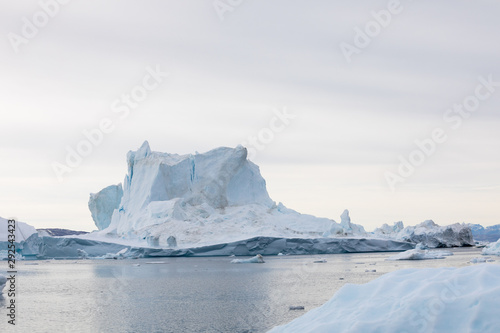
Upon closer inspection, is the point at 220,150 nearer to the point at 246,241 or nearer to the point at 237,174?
the point at 237,174

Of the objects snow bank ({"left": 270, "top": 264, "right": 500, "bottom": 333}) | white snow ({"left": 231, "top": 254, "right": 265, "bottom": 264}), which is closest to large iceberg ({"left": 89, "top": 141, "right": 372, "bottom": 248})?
white snow ({"left": 231, "top": 254, "right": 265, "bottom": 264})

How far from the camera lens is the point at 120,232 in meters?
43.2

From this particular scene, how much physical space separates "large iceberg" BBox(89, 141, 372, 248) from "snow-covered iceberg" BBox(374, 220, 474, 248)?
6647 mm

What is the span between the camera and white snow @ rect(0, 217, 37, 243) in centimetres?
→ 4066

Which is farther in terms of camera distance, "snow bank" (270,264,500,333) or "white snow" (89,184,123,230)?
"white snow" (89,184,123,230)

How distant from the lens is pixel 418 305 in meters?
6.04

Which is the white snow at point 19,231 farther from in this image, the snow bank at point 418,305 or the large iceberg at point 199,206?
the snow bank at point 418,305

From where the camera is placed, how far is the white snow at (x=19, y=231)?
1601 inches

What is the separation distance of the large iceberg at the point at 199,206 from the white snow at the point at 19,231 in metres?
5.46

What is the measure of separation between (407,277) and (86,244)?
35.1m

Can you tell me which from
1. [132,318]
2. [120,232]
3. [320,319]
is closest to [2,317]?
[132,318]

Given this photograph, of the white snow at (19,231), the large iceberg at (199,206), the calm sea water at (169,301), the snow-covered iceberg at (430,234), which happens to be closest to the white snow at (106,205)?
the large iceberg at (199,206)

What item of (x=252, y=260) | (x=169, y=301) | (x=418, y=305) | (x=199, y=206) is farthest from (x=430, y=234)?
(x=418, y=305)

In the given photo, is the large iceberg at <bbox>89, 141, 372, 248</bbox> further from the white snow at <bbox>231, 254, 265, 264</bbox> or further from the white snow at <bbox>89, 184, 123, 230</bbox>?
the white snow at <bbox>231, 254, 265, 264</bbox>
